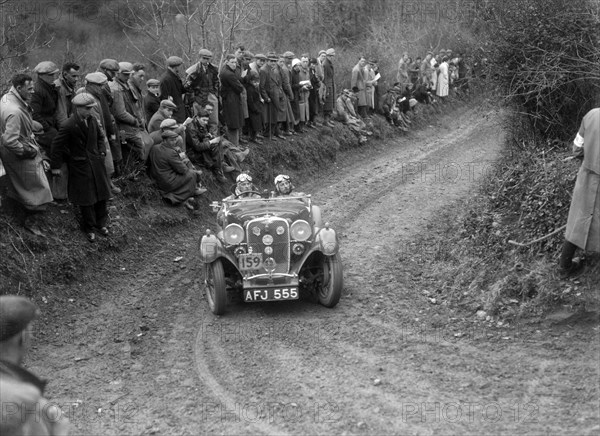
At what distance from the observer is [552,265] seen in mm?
8539

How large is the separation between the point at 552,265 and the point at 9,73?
509 inches

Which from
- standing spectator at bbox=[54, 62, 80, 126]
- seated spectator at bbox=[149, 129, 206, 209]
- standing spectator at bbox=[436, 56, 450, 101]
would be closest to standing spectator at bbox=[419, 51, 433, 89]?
standing spectator at bbox=[436, 56, 450, 101]

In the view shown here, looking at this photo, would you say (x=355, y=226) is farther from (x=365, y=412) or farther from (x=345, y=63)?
(x=345, y=63)

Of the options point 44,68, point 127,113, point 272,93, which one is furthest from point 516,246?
point 272,93

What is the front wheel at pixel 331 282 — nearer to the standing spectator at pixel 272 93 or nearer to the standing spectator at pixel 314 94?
the standing spectator at pixel 272 93

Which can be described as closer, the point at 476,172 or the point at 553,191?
the point at 553,191

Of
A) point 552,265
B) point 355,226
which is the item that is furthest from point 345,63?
point 552,265

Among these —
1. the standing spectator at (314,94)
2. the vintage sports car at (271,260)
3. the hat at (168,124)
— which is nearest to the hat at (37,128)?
the hat at (168,124)

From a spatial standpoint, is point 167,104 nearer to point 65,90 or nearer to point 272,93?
point 65,90

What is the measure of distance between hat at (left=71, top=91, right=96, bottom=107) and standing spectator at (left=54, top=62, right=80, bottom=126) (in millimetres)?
612

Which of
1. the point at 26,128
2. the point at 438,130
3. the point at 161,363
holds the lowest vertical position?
the point at 438,130

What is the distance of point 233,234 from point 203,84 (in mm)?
5892

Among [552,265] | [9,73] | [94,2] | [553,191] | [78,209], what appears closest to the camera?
[552,265]

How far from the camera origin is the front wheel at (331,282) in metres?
8.95
